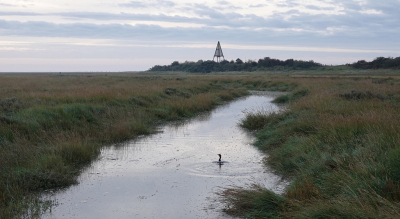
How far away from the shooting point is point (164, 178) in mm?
8562

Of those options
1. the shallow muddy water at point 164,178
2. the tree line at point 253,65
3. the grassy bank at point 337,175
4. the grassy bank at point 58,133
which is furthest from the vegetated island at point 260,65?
the grassy bank at point 337,175

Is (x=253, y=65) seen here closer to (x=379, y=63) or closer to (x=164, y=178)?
(x=379, y=63)

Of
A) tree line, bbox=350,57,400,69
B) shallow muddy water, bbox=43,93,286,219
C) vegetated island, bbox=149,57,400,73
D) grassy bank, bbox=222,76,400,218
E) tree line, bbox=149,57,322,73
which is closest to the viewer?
grassy bank, bbox=222,76,400,218

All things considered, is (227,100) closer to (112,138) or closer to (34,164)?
(112,138)

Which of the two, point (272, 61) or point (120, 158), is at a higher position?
point (272, 61)

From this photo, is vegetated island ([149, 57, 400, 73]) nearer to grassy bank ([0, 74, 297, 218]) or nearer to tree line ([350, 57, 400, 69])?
tree line ([350, 57, 400, 69])

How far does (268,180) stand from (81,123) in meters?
7.26

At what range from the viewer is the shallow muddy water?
671 centimetres

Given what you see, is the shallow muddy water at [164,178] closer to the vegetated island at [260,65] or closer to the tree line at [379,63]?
the tree line at [379,63]

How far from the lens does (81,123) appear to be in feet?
42.8

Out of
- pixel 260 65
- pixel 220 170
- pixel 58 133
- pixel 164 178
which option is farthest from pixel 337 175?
pixel 260 65

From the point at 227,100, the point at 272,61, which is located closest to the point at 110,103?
the point at 227,100

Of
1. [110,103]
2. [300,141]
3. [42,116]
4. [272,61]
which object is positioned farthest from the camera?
[272,61]

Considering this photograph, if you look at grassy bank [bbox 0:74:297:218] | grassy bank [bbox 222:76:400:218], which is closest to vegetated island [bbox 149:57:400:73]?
grassy bank [bbox 0:74:297:218]
